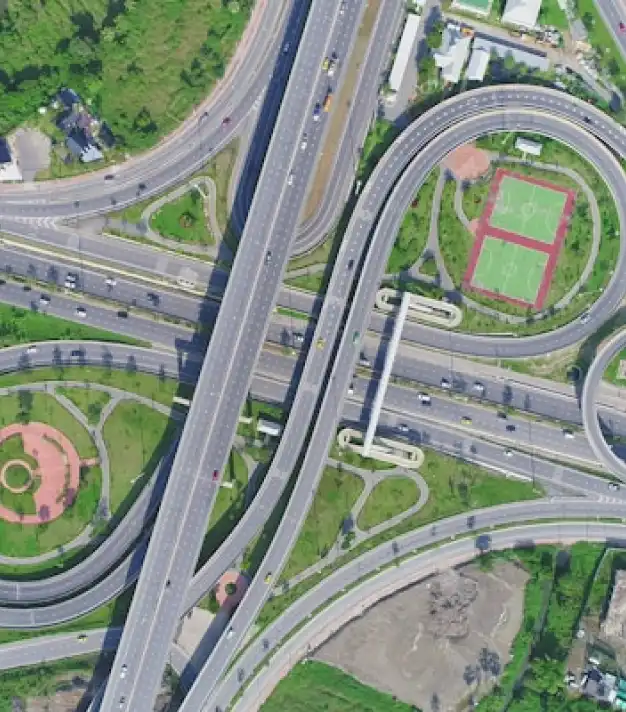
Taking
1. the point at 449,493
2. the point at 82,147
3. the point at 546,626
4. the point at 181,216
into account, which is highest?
the point at 82,147

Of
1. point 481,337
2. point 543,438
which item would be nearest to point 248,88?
point 481,337

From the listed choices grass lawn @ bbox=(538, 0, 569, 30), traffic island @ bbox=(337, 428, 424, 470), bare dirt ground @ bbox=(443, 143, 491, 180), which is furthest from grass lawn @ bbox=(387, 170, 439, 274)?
grass lawn @ bbox=(538, 0, 569, 30)

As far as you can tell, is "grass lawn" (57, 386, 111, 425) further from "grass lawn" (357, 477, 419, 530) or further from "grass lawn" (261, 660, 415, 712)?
"grass lawn" (261, 660, 415, 712)

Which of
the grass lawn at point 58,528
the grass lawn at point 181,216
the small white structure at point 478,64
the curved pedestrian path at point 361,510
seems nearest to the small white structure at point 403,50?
the small white structure at point 478,64

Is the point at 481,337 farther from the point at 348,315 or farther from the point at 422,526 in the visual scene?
the point at 422,526

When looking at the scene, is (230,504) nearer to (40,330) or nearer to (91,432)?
(91,432)

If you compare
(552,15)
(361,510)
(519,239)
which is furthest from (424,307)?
(552,15)

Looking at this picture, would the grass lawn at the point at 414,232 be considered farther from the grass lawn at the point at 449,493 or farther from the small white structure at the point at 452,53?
the grass lawn at the point at 449,493
